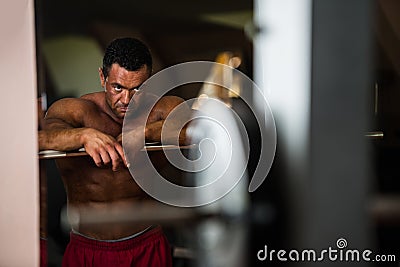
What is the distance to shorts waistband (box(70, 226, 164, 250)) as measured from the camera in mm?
1295

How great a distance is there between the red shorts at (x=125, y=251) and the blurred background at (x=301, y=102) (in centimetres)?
4

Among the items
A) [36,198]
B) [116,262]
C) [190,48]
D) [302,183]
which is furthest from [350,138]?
[36,198]

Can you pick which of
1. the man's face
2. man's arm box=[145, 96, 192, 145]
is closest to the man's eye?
the man's face

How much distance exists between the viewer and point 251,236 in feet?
4.17

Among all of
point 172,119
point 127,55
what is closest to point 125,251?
point 172,119

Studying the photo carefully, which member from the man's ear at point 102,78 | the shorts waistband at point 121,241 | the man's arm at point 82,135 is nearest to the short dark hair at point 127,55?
the man's ear at point 102,78

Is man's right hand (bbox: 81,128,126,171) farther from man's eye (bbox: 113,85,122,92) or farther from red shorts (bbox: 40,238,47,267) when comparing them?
red shorts (bbox: 40,238,47,267)

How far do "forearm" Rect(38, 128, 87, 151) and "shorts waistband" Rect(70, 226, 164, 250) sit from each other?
0.24 metres

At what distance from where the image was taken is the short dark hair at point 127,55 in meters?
1.28

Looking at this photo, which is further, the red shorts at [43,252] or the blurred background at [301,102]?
the red shorts at [43,252]

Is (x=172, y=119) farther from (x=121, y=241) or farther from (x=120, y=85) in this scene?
(x=121, y=241)

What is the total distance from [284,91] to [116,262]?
25.4 inches

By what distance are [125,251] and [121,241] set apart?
30 millimetres

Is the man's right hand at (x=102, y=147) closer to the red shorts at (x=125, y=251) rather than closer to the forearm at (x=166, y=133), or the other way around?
the forearm at (x=166, y=133)
